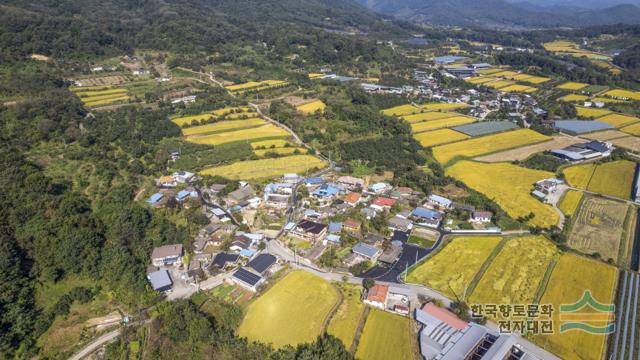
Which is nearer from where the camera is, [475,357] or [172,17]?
[475,357]

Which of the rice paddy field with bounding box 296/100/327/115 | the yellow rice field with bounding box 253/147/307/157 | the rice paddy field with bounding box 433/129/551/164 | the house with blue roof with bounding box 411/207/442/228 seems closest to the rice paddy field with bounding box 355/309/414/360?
the house with blue roof with bounding box 411/207/442/228

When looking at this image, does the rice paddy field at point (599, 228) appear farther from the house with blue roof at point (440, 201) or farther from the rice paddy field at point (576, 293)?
the house with blue roof at point (440, 201)

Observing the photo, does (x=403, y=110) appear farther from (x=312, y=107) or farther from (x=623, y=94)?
(x=623, y=94)

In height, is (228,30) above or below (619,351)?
above

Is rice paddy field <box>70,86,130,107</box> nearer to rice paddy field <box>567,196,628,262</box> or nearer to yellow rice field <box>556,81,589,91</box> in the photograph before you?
rice paddy field <box>567,196,628,262</box>

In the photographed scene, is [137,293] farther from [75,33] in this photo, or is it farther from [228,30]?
[228,30]

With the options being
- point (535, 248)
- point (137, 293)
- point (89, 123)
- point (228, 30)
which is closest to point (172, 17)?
point (228, 30)
